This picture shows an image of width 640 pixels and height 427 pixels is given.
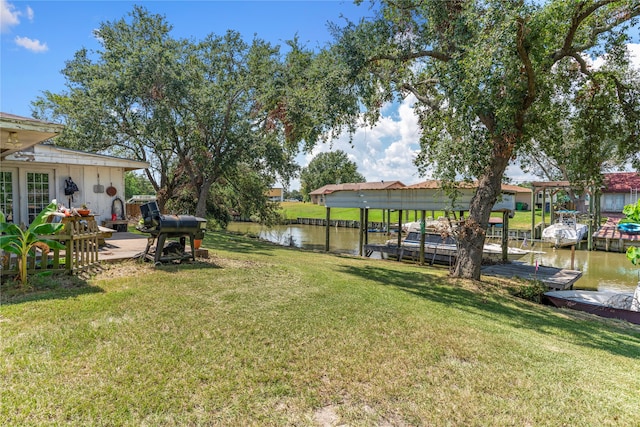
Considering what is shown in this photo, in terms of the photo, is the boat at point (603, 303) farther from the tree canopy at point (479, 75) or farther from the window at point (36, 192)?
the window at point (36, 192)

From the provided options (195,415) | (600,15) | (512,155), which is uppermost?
(600,15)

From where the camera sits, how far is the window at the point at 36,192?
33.6 feet

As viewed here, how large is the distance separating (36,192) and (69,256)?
253 inches

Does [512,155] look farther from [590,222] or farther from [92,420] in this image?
[590,222]

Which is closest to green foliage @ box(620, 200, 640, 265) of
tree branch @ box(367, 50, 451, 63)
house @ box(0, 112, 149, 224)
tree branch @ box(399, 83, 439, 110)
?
tree branch @ box(399, 83, 439, 110)

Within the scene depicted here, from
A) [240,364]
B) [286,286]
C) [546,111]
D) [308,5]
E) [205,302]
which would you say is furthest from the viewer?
[308,5]

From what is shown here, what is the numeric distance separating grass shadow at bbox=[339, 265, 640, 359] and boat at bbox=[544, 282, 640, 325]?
63cm

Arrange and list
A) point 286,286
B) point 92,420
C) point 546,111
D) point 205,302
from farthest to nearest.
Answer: point 546,111 < point 286,286 < point 205,302 < point 92,420

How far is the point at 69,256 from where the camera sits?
5906mm

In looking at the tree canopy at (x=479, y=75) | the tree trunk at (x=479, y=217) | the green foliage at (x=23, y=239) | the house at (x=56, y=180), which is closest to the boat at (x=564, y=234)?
the tree canopy at (x=479, y=75)

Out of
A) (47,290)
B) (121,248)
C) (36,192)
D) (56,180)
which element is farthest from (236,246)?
(47,290)

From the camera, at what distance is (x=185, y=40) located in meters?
16.8

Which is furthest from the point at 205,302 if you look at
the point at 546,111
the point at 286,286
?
the point at 546,111

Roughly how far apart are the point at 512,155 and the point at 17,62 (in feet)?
45.9
